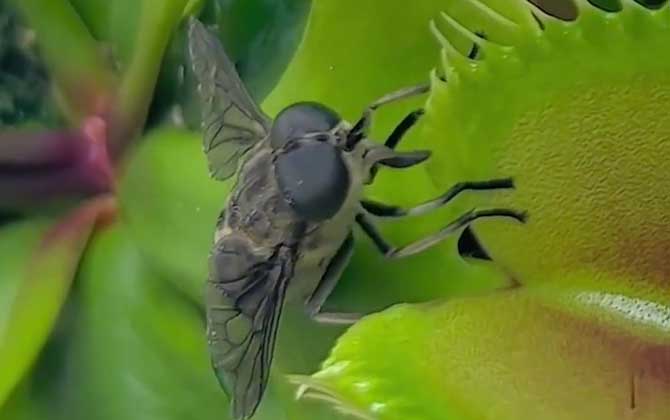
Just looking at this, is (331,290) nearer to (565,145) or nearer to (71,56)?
(565,145)

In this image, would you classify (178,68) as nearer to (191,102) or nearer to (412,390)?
(191,102)

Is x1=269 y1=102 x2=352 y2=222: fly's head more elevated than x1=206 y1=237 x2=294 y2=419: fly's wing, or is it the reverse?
x1=269 y1=102 x2=352 y2=222: fly's head

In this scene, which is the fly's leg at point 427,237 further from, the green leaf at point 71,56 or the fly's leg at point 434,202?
the green leaf at point 71,56

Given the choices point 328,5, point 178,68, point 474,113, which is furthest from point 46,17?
point 474,113

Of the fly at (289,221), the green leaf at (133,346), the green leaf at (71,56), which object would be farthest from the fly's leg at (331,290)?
the green leaf at (71,56)

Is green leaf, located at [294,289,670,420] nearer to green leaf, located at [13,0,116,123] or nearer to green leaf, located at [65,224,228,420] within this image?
green leaf, located at [65,224,228,420]

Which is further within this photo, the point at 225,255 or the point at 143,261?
the point at 143,261

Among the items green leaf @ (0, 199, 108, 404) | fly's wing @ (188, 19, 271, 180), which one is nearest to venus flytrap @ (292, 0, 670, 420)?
fly's wing @ (188, 19, 271, 180)

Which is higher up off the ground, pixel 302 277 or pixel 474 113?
pixel 474 113
